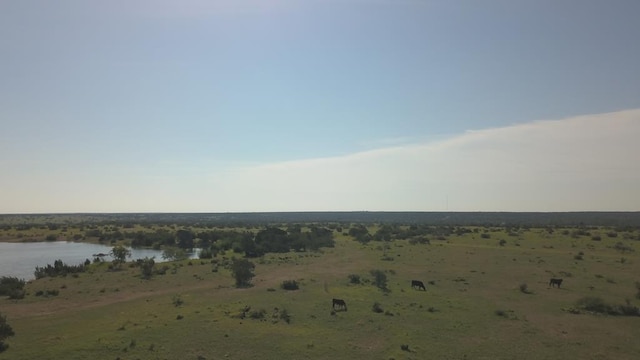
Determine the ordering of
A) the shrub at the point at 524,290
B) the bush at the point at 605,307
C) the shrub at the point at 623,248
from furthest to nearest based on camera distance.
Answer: the shrub at the point at 623,248 → the shrub at the point at 524,290 → the bush at the point at 605,307

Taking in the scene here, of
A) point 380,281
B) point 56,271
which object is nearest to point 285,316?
point 380,281

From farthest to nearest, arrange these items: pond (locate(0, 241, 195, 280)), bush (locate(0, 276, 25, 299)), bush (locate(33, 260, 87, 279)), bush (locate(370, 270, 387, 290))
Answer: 1. pond (locate(0, 241, 195, 280))
2. bush (locate(33, 260, 87, 279))
3. bush (locate(370, 270, 387, 290))
4. bush (locate(0, 276, 25, 299))

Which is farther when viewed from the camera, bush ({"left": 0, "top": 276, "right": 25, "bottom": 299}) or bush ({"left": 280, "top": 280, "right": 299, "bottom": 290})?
bush ({"left": 280, "top": 280, "right": 299, "bottom": 290})

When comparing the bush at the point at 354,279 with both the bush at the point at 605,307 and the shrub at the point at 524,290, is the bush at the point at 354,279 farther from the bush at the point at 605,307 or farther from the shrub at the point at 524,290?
the bush at the point at 605,307

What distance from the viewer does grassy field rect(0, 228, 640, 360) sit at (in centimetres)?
1945

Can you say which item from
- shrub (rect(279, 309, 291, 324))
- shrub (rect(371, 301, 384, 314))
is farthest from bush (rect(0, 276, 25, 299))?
shrub (rect(371, 301, 384, 314))

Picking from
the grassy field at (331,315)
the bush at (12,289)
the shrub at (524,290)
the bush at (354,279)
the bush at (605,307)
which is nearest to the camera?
the grassy field at (331,315)

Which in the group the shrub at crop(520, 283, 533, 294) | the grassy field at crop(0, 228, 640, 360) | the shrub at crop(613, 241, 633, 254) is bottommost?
the grassy field at crop(0, 228, 640, 360)

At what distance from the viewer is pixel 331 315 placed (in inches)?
1000

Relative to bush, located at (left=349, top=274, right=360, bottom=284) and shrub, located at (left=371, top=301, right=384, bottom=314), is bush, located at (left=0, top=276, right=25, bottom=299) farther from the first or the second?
shrub, located at (left=371, top=301, right=384, bottom=314)

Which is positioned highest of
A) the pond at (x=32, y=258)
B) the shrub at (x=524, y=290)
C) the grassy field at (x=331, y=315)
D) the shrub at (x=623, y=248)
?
the shrub at (x=623, y=248)

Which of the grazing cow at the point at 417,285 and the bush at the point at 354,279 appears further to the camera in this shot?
the bush at the point at 354,279

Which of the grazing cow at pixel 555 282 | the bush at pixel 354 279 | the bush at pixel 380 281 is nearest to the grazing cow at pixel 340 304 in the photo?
the bush at pixel 380 281

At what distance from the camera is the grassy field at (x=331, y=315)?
63.8 ft
